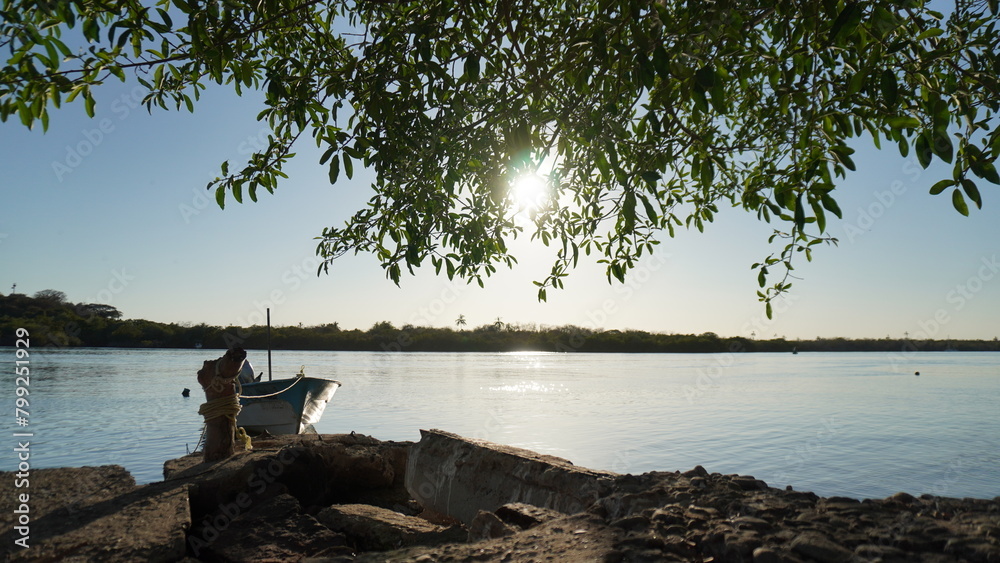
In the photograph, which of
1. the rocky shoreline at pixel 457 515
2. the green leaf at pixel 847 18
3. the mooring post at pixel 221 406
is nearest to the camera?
the rocky shoreline at pixel 457 515

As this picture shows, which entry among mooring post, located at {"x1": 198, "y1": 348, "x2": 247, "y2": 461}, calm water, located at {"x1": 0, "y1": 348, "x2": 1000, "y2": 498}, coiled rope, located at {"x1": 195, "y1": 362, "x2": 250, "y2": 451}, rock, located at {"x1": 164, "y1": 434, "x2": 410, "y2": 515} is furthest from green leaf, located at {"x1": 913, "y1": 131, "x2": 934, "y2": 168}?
calm water, located at {"x1": 0, "y1": 348, "x2": 1000, "y2": 498}

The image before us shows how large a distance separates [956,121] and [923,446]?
442 inches

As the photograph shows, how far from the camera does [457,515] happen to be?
509cm

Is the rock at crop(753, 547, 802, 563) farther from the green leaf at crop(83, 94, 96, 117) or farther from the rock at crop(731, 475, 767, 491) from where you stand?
the green leaf at crop(83, 94, 96, 117)

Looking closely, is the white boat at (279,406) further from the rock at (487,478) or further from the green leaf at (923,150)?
the green leaf at (923,150)

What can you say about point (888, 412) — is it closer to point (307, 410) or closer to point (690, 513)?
point (307, 410)

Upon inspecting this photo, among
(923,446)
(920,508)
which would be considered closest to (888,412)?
(923,446)

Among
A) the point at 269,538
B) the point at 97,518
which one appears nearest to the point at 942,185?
the point at 269,538

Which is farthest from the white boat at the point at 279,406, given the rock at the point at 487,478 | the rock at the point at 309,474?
the rock at the point at 487,478

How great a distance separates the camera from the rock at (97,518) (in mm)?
3600

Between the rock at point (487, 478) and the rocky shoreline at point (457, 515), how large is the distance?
1 centimetres

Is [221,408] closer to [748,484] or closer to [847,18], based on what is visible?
[748,484]

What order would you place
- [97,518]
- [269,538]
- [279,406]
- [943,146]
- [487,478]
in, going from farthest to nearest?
[279,406] → [487,478] → [97,518] → [269,538] → [943,146]

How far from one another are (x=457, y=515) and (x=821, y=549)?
11.0ft
